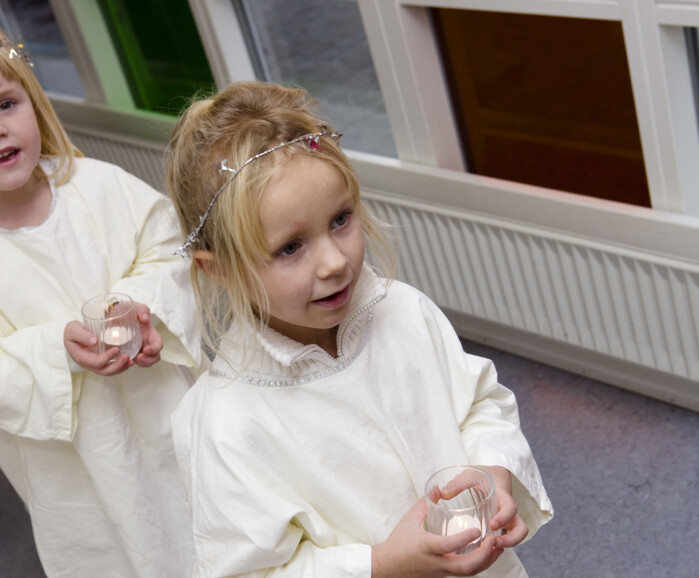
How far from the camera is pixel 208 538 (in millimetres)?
1427

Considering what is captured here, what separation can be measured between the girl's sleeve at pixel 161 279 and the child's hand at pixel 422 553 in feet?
3.46

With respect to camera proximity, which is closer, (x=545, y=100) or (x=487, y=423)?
(x=487, y=423)

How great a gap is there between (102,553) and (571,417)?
5.09 ft

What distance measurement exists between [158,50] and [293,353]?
3.45 meters

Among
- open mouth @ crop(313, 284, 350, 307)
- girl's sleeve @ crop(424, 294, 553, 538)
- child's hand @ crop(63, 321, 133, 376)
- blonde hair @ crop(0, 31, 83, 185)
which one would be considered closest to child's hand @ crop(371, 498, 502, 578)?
girl's sleeve @ crop(424, 294, 553, 538)

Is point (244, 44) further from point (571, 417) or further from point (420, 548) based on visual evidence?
point (420, 548)

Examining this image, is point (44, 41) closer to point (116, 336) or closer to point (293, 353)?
point (116, 336)

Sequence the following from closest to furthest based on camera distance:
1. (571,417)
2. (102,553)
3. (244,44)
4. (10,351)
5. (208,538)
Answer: (208,538) → (10,351) → (102,553) → (571,417) → (244,44)

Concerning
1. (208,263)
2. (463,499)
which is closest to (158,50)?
(208,263)

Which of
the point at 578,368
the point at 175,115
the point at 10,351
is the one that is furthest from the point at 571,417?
the point at 175,115

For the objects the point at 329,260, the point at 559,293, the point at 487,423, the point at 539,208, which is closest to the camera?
the point at 329,260

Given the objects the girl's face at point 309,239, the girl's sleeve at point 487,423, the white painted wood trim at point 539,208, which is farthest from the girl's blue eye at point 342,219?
the white painted wood trim at point 539,208

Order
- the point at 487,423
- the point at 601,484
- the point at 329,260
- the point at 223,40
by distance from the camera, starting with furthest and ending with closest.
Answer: the point at 223,40, the point at 601,484, the point at 487,423, the point at 329,260

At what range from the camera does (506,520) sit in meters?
1.34
